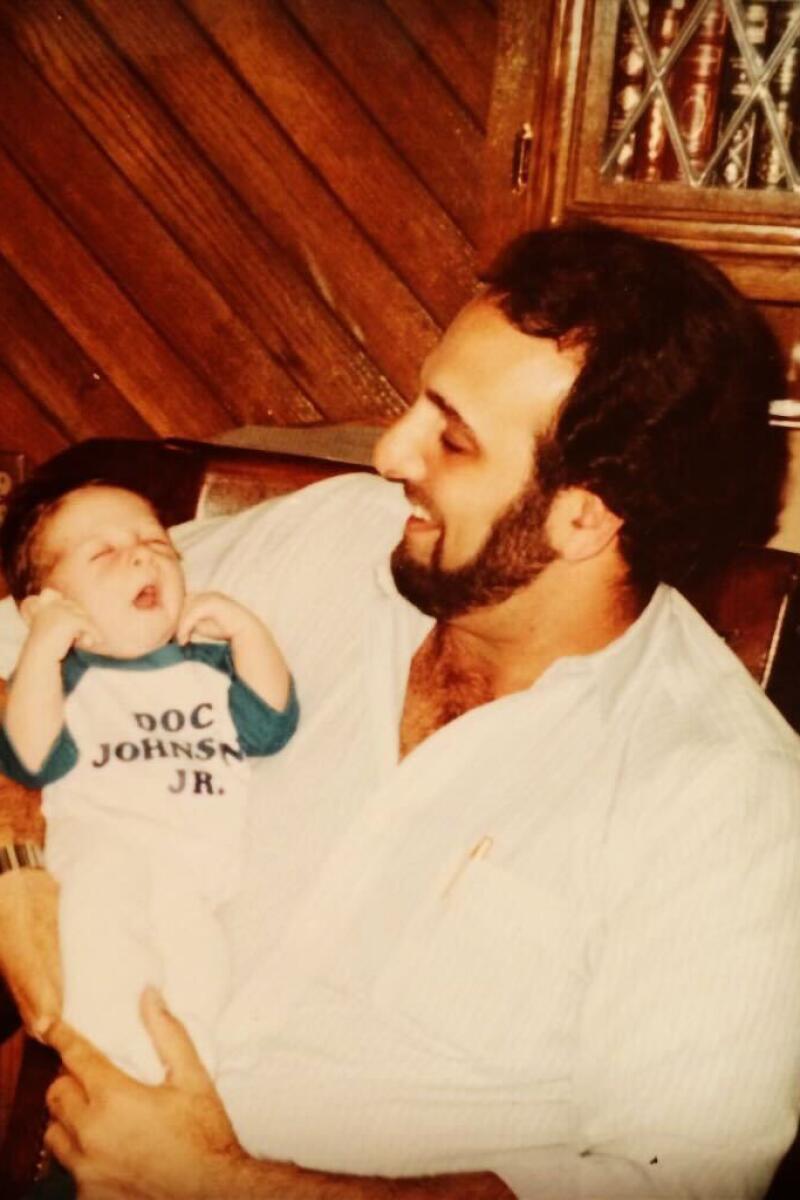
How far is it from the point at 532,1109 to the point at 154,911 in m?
0.29

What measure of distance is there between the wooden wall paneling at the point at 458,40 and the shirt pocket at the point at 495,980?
1005 millimetres

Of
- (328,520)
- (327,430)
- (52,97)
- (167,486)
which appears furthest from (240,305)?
(328,520)

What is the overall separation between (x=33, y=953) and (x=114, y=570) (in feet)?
0.90

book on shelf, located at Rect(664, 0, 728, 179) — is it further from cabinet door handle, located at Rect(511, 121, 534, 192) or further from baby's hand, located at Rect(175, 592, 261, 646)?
baby's hand, located at Rect(175, 592, 261, 646)

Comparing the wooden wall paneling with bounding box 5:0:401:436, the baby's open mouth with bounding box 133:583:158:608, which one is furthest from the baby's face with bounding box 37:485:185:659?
the wooden wall paneling with bounding box 5:0:401:436

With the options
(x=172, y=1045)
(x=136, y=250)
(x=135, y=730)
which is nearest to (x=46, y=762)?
(x=135, y=730)

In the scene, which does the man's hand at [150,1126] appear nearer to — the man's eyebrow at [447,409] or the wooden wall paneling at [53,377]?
the man's eyebrow at [447,409]

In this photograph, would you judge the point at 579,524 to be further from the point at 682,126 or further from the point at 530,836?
the point at 682,126

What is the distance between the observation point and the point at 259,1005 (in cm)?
77

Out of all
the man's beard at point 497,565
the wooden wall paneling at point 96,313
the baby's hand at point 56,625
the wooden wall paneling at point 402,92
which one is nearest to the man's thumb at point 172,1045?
the baby's hand at point 56,625

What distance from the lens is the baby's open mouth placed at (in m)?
0.80

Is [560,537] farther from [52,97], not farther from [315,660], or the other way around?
[52,97]

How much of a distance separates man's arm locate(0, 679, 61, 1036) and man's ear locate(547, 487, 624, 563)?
1.48ft

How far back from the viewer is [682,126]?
1.10 metres
